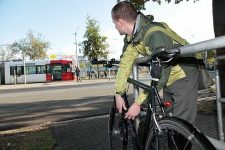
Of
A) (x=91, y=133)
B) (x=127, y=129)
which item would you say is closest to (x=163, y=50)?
(x=127, y=129)

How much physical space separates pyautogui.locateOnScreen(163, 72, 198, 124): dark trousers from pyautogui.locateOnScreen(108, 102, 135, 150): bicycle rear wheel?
3.17 feet

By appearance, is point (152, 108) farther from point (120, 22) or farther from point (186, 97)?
point (120, 22)

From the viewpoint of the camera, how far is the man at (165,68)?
3.15 meters

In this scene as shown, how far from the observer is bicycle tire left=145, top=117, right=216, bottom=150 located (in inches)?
92.0

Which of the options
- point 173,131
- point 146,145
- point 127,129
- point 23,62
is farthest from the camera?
point 23,62

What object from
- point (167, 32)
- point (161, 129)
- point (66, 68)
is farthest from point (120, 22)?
point (66, 68)

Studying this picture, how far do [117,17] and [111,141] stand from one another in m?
1.70

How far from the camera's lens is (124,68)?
12.5 feet

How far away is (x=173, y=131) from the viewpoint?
105 inches

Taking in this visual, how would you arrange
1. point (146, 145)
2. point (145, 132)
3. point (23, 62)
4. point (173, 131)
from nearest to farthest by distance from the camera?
point (173, 131)
point (146, 145)
point (145, 132)
point (23, 62)

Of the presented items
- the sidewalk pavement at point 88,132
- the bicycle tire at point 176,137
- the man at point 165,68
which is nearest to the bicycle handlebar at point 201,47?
the man at point 165,68

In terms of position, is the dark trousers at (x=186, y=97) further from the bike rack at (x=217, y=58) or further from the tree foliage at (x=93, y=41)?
the tree foliage at (x=93, y=41)

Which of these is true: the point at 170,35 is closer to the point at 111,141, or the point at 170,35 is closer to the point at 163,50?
the point at 163,50

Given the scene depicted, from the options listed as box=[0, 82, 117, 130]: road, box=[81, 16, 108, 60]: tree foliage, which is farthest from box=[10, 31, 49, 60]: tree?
box=[0, 82, 117, 130]: road
